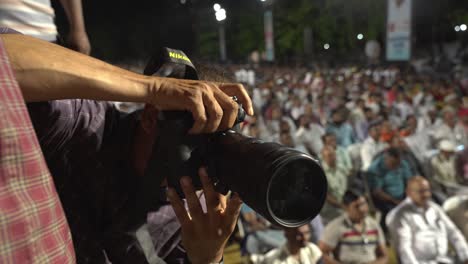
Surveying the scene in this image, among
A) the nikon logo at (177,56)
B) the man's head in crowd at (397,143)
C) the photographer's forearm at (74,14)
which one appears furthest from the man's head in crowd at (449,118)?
the nikon logo at (177,56)

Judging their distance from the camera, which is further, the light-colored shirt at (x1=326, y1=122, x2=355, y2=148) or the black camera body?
the light-colored shirt at (x1=326, y1=122, x2=355, y2=148)

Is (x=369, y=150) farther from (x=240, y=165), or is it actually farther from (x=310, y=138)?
(x=240, y=165)

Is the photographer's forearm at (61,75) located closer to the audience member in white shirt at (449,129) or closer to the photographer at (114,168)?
the photographer at (114,168)

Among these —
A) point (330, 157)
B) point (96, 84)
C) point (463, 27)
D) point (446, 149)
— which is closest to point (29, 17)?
point (96, 84)

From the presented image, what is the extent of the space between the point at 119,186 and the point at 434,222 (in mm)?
3433

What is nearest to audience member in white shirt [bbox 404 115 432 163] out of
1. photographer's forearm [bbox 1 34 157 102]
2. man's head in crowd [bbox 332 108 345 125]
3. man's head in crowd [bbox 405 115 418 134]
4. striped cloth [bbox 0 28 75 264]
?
man's head in crowd [bbox 405 115 418 134]

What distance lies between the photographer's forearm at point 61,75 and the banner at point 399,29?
8.69 m

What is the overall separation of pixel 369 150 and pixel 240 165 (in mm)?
4670

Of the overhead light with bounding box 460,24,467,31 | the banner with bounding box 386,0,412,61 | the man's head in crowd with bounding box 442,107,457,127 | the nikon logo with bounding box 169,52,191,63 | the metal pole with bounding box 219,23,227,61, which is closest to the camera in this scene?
the nikon logo with bounding box 169,52,191,63

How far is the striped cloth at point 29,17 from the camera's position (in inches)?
47.4

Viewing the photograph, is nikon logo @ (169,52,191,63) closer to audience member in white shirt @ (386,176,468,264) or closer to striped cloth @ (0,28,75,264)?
striped cloth @ (0,28,75,264)

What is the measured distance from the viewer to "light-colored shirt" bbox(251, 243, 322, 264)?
319 centimetres

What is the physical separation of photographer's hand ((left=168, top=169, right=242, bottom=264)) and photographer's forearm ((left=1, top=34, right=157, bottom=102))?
13.6 inches

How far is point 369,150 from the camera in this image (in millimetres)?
5250
